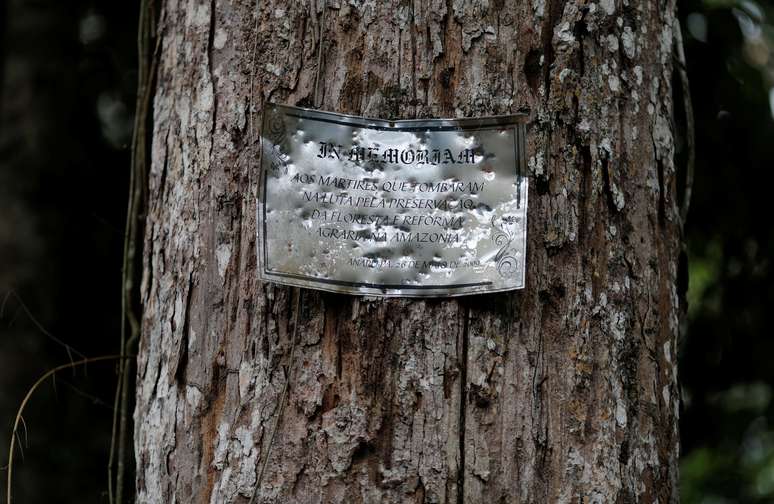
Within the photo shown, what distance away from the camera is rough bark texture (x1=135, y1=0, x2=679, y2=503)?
113cm

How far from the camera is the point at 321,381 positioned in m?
1.15

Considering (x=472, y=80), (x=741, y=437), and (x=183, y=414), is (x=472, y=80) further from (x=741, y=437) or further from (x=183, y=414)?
(x=741, y=437)

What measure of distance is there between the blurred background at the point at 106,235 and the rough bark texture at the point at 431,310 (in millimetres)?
1212

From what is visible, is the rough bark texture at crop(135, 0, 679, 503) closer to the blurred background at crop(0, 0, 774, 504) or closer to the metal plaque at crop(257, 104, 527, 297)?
the metal plaque at crop(257, 104, 527, 297)

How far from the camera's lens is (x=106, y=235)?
298 centimetres

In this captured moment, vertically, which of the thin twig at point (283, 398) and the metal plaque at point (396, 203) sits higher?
the metal plaque at point (396, 203)

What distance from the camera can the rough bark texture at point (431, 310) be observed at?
3.72 ft

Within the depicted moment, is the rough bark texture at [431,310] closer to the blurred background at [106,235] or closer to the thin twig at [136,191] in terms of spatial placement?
the thin twig at [136,191]

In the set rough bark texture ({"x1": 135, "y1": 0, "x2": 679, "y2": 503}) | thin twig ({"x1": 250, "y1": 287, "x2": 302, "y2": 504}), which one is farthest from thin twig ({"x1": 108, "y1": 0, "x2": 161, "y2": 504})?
thin twig ({"x1": 250, "y1": 287, "x2": 302, "y2": 504})

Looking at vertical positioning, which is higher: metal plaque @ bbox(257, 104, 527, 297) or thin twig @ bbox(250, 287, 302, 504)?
metal plaque @ bbox(257, 104, 527, 297)

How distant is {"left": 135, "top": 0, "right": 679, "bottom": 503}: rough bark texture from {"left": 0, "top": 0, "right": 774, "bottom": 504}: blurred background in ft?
3.98

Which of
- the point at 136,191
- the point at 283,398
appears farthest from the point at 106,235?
the point at 283,398

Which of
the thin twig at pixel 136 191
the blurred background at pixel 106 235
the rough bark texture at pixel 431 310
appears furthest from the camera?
the blurred background at pixel 106 235

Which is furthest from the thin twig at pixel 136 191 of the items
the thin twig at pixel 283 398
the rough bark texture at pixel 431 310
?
the thin twig at pixel 283 398
